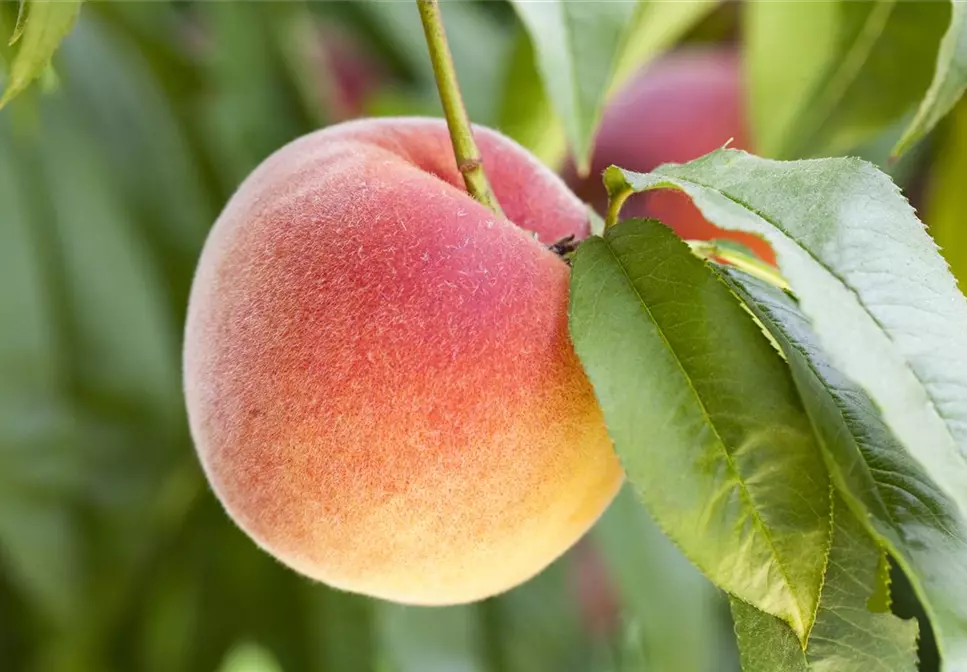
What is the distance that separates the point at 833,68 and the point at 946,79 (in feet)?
1.15

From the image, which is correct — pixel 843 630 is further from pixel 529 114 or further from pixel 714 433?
pixel 529 114

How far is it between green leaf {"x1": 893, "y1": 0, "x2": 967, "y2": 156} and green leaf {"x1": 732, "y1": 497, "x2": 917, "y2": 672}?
0.63ft

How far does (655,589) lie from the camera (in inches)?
37.4

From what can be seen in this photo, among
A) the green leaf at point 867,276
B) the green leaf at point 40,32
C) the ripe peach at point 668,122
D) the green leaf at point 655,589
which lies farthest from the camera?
the ripe peach at point 668,122

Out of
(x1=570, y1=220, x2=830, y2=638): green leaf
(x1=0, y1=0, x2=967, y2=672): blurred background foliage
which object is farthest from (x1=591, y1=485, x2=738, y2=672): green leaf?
(x1=570, y1=220, x2=830, y2=638): green leaf

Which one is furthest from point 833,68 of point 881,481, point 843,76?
point 881,481

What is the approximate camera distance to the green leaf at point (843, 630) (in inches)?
16.1

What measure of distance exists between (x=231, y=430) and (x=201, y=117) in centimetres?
93

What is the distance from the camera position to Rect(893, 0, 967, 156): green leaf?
0.48 metres

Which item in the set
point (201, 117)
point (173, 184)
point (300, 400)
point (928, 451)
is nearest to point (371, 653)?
point (173, 184)

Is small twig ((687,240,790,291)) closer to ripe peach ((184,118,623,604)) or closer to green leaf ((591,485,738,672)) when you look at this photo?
ripe peach ((184,118,623,604))

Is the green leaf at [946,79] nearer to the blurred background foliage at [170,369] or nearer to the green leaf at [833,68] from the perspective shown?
the green leaf at [833,68]

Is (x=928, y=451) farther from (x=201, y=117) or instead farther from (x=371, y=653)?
(x=201, y=117)

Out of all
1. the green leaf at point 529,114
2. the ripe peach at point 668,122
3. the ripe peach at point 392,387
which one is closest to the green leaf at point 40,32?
the ripe peach at point 392,387
